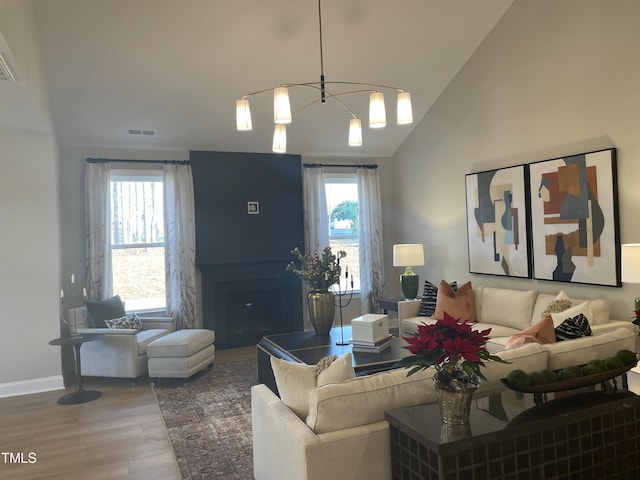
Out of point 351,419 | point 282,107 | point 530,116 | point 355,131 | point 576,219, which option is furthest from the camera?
point 530,116

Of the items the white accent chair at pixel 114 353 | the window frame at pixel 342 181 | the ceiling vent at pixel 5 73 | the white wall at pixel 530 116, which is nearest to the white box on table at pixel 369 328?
the white wall at pixel 530 116

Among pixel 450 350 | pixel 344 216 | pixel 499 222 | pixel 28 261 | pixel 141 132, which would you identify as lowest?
pixel 450 350

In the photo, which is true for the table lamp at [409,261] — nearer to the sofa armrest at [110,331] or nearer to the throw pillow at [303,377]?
the sofa armrest at [110,331]

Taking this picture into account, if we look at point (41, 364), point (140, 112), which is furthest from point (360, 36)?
point (41, 364)

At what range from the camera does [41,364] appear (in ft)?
16.1

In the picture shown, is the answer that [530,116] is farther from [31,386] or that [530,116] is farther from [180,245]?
[31,386]

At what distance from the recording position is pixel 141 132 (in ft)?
19.1

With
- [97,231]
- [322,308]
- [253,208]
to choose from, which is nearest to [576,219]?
[322,308]

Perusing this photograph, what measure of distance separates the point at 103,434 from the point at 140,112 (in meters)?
3.47

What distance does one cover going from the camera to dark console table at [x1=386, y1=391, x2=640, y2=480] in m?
1.74

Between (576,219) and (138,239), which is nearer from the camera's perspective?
(576,219)

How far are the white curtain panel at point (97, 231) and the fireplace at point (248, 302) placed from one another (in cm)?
119

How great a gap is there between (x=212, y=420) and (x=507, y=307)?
3.08 m

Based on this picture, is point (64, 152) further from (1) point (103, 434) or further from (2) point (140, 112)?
(1) point (103, 434)
